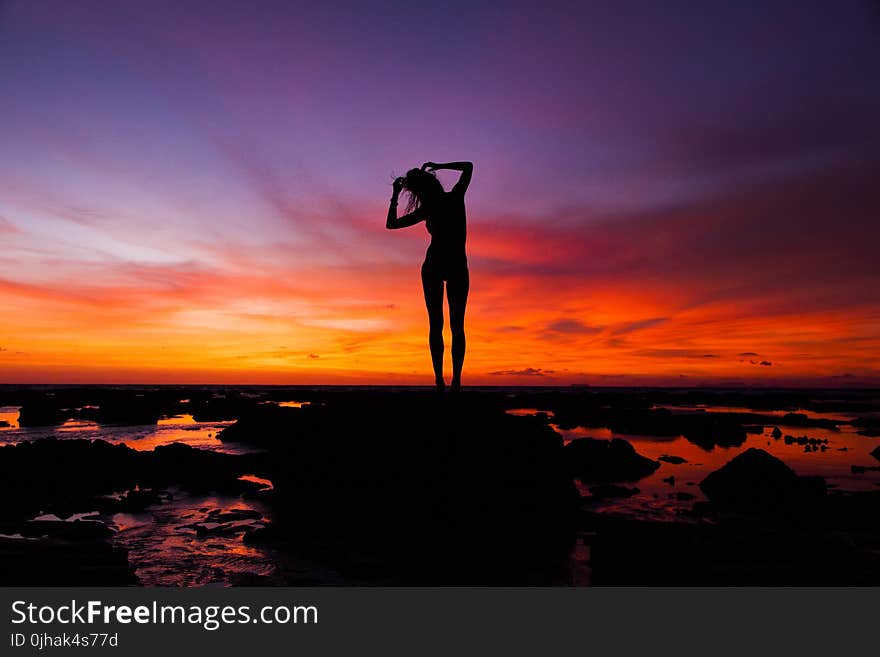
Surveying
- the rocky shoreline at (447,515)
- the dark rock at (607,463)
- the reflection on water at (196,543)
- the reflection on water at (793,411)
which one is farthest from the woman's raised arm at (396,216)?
the reflection on water at (793,411)

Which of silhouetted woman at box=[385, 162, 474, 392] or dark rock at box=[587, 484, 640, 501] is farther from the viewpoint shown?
dark rock at box=[587, 484, 640, 501]

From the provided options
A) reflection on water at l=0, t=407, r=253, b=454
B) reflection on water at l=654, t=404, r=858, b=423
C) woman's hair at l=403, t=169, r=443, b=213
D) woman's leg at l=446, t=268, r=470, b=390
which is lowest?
reflection on water at l=0, t=407, r=253, b=454

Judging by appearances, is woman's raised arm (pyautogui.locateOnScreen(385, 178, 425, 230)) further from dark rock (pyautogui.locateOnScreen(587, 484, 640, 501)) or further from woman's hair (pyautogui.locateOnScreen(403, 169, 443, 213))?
dark rock (pyautogui.locateOnScreen(587, 484, 640, 501))

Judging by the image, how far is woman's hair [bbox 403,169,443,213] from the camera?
9562 millimetres

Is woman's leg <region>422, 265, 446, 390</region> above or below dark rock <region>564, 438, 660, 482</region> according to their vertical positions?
above

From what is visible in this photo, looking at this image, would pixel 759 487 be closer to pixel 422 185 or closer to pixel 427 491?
pixel 427 491

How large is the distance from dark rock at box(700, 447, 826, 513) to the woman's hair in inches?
380

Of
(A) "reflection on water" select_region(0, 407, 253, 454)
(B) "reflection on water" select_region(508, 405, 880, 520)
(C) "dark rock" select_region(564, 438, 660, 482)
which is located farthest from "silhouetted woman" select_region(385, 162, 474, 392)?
(A) "reflection on water" select_region(0, 407, 253, 454)

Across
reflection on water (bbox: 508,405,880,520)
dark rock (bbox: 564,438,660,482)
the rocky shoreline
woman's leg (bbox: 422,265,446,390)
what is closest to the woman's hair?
woman's leg (bbox: 422,265,446,390)

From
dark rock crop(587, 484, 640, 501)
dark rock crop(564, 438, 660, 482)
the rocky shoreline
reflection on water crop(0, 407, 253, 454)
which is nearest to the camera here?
the rocky shoreline

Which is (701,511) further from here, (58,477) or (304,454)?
(58,477)

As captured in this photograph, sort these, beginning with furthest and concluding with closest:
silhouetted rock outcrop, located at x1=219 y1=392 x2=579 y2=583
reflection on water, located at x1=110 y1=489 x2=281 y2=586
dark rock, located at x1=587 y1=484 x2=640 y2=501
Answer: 1. dark rock, located at x1=587 y1=484 x2=640 y2=501
2. silhouetted rock outcrop, located at x1=219 y1=392 x2=579 y2=583
3. reflection on water, located at x1=110 y1=489 x2=281 y2=586
